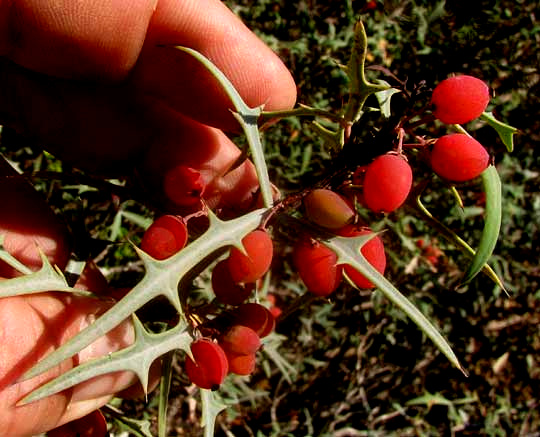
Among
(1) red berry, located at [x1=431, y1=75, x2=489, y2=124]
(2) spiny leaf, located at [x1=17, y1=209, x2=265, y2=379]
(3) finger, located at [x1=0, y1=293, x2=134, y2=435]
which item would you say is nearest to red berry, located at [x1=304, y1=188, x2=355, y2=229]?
(2) spiny leaf, located at [x1=17, y1=209, x2=265, y2=379]

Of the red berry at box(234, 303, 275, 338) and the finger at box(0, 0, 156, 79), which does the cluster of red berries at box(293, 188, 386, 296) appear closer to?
the red berry at box(234, 303, 275, 338)

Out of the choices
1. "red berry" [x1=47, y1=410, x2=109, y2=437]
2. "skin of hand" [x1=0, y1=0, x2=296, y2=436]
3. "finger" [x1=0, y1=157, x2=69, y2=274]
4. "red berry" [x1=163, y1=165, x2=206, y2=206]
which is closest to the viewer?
"red berry" [x1=163, y1=165, x2=206, y2=206]

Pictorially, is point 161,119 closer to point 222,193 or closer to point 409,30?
point 222,193

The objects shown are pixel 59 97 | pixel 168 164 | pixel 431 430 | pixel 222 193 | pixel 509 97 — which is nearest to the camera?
pixel 222 193

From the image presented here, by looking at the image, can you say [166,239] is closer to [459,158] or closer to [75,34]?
[459,158]

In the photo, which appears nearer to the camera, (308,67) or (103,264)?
(103,264)

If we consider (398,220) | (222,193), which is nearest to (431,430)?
(398,220)
